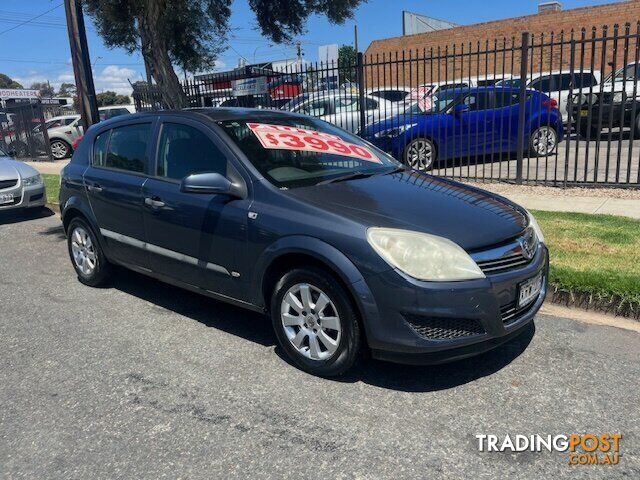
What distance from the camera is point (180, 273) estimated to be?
4250mm

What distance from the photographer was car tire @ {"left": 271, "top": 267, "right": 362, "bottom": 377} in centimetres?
325

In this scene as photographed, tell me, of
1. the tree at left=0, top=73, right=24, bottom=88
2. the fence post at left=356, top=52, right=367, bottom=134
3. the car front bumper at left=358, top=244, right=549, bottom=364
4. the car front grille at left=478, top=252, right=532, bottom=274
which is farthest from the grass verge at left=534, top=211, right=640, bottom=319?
the tree at left=0, top=73, right=24, bottom=88

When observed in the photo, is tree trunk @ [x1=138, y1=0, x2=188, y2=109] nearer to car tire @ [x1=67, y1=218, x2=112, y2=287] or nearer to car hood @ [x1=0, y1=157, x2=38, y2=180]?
car hood @ [x1=0, y1=157, x2=38, y2=180]

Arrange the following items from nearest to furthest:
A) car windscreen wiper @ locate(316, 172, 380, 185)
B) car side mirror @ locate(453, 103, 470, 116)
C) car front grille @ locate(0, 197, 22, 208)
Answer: car windscreen wiper @ locate(316, 172, 380, 185) → car front grille @ locate(0, 197, 22, 208) → car side mirror @ locate(453, 103, 470, 116)

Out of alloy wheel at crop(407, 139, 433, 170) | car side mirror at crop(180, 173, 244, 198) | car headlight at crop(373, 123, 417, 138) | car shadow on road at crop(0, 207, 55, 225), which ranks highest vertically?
car side mirror at crop(180, 173, 244, 198)

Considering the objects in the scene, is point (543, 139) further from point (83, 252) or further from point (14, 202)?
point (14, 202)

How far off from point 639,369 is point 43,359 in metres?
3.94

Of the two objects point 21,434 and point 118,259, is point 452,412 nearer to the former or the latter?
point 21,434

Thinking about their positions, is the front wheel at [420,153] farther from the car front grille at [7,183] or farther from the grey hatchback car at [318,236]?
the car front grille at [7,183]

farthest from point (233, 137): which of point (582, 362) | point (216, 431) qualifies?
point (582, 362)

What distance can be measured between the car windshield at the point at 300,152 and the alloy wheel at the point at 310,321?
2.54 ft

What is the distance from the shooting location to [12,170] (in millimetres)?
9273

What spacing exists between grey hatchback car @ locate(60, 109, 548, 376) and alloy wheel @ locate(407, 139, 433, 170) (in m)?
5.84

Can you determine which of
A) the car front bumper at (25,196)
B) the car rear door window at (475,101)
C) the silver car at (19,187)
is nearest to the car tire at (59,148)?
the silver car at (19,187)
